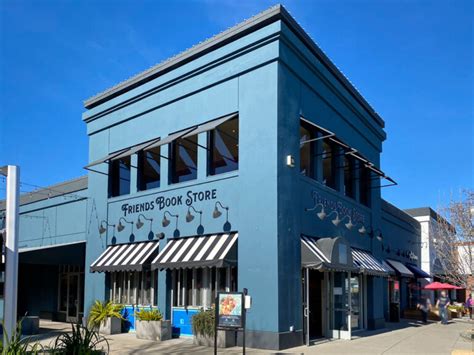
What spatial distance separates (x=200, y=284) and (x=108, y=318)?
147 inches

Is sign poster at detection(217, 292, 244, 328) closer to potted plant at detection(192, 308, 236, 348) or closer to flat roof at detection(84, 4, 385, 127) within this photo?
potted plant at detection(192, 308, 236, 348)

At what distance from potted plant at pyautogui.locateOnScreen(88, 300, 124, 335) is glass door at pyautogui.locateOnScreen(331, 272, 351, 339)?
284 inches

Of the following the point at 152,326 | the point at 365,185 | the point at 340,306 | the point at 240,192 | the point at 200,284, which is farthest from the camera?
the point at 365,185

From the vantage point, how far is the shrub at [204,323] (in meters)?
14.0

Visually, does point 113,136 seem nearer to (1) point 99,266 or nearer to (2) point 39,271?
(1) point 99,266

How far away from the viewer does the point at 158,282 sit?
17000mm

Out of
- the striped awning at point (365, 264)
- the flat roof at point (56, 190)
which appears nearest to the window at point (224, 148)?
the striped awning at point (365, 264)

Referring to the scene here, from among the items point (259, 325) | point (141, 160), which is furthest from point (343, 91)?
point (259, 325)

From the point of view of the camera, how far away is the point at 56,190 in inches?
987

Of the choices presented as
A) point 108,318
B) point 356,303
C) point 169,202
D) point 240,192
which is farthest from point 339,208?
point 108,318

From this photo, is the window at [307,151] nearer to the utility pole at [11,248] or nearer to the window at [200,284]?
the window at [200,284]

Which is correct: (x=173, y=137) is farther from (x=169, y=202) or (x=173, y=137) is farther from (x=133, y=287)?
(x=133, y=287)

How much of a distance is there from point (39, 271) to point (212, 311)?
14.9m

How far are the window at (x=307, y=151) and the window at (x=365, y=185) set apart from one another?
581 centimetres
